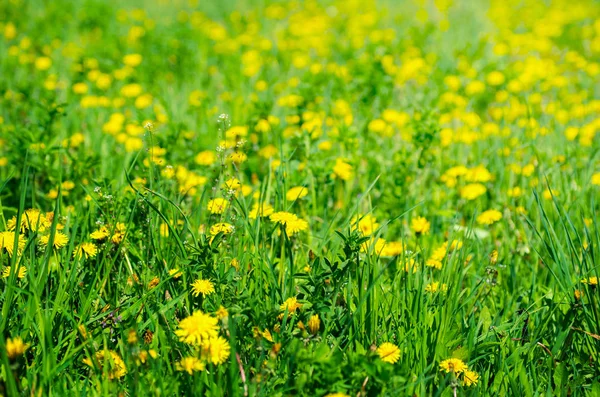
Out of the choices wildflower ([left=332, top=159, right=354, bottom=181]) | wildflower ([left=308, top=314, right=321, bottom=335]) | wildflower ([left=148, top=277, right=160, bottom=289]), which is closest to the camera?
wildflower ([left=308, top=314, right=321, bottom=335])

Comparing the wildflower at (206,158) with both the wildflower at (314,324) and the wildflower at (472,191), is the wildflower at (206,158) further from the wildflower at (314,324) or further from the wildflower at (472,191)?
the wildflower at (314,324)

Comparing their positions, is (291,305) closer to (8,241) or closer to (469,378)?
(469,378)

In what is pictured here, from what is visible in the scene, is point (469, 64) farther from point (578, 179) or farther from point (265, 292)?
point (265, 292)

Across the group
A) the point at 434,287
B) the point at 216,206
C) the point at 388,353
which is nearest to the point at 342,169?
the point at 216,206

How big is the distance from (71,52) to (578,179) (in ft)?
12.9

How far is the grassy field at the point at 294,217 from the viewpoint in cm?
165

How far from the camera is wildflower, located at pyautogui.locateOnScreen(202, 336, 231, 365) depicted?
4.87ft

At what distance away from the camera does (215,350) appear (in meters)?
1.50

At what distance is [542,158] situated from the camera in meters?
3.09

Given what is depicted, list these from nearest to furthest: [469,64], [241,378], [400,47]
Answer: [241,378], [469,64], [400,47]

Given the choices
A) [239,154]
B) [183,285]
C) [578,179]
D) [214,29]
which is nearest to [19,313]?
[183,285]

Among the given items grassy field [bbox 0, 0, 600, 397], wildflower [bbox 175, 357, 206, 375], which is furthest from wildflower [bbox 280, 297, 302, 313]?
wildflower [bbox 175, 357, 206, 375]

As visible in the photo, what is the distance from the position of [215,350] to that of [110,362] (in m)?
0.29

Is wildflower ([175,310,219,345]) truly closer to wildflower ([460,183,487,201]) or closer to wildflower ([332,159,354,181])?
wildflower ([332,159,354,181])
